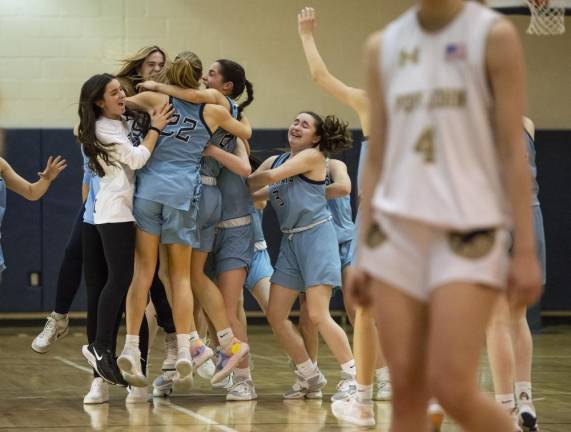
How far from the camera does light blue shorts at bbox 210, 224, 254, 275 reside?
595 cm

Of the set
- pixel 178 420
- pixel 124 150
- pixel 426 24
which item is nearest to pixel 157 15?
pixel 124 150

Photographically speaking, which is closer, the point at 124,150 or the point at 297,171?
the point at 124,150

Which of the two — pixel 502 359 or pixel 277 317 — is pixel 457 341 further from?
pixel 277 317

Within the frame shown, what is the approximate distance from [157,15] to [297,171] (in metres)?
5.36

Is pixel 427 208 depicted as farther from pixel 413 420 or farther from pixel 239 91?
pixel 239 91

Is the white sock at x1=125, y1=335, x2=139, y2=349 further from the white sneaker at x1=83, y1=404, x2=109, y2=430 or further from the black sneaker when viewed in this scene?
the white sneaker at x1=83, y1=404, x2=109, y2=430

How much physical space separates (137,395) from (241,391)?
1.78 ft

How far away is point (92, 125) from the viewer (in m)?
5.55

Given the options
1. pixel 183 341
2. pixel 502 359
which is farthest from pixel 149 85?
pixel 502 359

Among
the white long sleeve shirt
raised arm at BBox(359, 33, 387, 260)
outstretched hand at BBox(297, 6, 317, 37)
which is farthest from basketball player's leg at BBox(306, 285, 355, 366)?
raised arm at BBox(359, 33, 387, 260)

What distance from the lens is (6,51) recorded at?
10562 millimetres

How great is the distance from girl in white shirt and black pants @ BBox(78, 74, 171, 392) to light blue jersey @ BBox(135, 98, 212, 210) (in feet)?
0.26

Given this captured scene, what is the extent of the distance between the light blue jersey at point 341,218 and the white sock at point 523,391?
A: 6.71 feet

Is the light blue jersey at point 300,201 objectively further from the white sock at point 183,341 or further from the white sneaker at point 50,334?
the white sneaker at point 50,334
